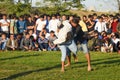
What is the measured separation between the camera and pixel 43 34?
909 inches

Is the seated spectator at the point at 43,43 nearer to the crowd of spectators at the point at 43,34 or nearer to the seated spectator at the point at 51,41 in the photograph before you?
the crowd of spectators at the point at 43,34

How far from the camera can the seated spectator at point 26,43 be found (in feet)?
73.6

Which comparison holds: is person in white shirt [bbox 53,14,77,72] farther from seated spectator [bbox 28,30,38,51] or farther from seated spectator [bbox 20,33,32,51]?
seated spectator [bbox 28,30,38,51]

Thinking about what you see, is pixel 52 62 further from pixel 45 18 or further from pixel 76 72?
pixel 45 18

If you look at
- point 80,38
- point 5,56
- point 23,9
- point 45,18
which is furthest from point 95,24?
point 23,9

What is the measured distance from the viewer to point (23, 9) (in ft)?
117

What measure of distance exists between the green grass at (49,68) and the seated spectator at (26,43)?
301cm

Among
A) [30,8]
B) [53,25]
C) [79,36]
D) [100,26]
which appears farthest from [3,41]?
[30,8]

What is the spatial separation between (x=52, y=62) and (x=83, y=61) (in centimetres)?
121

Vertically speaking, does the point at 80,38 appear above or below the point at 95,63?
above

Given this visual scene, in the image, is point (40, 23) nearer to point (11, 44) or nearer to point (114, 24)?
point (11, 44)

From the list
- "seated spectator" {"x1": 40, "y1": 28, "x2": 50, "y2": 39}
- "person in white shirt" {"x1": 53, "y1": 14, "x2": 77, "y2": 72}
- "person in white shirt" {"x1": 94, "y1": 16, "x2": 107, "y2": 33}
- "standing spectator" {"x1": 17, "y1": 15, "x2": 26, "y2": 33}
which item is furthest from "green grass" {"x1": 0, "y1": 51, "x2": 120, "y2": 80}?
"person in white shirt" {"x1": 94, "y1": 16, "x2": 107, "y2": 33}

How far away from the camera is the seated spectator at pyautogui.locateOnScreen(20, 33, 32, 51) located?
73.6 ft

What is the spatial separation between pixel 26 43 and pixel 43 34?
1197 millimetres
